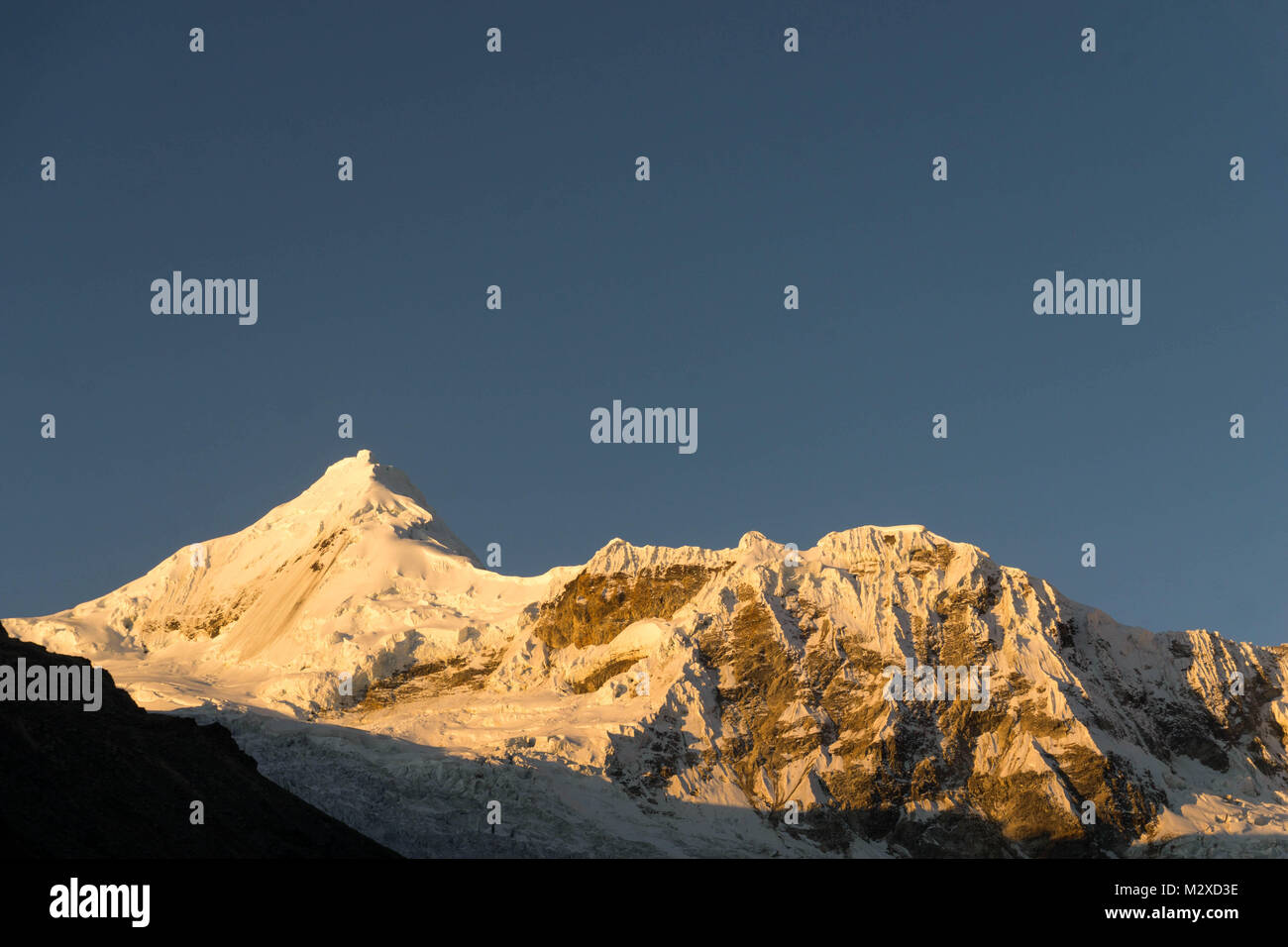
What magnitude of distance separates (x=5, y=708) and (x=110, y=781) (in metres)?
11.3
